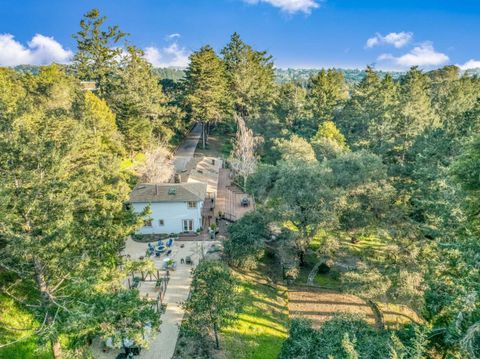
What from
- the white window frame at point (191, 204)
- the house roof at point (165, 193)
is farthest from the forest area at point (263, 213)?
the white window frame at point (191, 204)

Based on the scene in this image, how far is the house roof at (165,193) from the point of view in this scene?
27906 millimetres

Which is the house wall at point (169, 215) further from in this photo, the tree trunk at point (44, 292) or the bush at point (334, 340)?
the bush at point (334, 340)

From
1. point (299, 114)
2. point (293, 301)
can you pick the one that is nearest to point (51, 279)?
point (293, 301)

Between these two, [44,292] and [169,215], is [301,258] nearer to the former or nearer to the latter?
[169,215]

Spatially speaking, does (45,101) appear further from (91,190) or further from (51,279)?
(51,279)

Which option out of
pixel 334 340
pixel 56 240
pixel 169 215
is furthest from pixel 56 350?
pixel 169 215

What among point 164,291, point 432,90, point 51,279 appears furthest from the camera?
point 432,90

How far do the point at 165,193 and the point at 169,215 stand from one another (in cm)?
207

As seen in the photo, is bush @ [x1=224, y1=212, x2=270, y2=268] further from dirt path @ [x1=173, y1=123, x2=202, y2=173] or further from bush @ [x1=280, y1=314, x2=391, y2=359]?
dirt path @ [x1=173, y1=123, x2=202, y2=173]

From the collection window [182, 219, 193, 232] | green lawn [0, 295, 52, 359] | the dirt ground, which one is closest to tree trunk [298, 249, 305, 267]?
the dirt ground

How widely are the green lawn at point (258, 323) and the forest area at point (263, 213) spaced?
37 cm

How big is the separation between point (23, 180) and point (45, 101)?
3250 cm

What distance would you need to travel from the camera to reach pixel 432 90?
62375mm

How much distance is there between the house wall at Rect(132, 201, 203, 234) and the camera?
28062 millimetres
